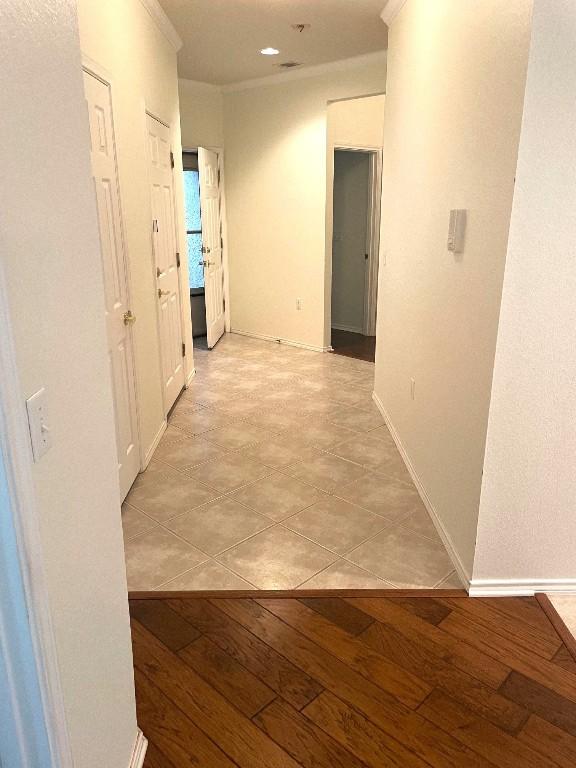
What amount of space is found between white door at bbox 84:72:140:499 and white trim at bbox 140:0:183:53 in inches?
47.0

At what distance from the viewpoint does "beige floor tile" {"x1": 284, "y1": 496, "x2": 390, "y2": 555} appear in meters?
2.59

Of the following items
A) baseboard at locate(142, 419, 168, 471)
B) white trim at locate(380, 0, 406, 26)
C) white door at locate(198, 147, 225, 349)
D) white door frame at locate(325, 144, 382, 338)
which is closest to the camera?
baseboard at locate(142, 419, 168, 471)

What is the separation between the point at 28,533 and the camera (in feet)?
2.87

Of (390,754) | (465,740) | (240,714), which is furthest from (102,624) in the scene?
(465,740)

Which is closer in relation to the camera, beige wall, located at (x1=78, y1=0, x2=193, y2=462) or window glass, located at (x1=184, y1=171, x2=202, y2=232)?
beige wall, located at (x1=78, y1=0, x2=193, y2=462)

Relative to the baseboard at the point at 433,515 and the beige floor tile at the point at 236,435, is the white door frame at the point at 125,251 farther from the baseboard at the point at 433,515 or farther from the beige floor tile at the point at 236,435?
the baseboard at the point at 433,515

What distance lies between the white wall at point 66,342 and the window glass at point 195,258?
5.49 m

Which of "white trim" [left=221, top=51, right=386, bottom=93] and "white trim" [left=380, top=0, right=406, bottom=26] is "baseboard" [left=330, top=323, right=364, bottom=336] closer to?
"white trim" [left=221, top=51, right=386, bottom=93]

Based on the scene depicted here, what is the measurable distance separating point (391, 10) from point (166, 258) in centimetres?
212

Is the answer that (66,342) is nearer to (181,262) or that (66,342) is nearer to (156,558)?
(156,558)

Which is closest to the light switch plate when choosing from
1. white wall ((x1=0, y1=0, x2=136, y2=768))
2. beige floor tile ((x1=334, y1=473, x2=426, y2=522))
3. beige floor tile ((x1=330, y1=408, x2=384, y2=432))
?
white wall ((x1=0, y1=0, x2=136, y2=768))

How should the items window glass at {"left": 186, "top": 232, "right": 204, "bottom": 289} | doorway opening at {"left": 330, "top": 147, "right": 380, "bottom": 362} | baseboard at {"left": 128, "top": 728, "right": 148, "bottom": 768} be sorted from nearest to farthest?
baseboard at {"left": 128, "top": 728, "right": 148, "bottom": 768} → doorway opening at {"left": 330, "top": 147, "right": 380, "bottom": 362} → window glass at {"left": 186, "top": 232, "right": 204, "bottom": 289}

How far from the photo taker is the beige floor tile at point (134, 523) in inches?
105

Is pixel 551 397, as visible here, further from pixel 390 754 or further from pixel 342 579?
pixel 390 754
